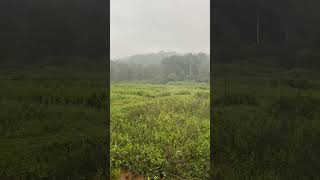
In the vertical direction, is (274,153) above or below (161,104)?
below

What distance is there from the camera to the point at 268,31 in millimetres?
5922

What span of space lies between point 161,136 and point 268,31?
2692 millimetres

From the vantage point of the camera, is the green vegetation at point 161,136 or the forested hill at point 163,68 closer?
the green vegetation at point 161,136

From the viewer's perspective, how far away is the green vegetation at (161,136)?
18.3ft

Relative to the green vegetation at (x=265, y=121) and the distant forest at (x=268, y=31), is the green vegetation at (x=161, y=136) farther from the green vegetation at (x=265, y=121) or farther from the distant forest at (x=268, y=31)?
the distant forest at (x=268, y=31)
